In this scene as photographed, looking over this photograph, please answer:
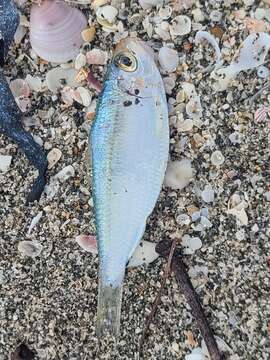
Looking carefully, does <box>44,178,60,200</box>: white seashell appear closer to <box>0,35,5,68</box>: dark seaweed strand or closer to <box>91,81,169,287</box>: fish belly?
<box>91,81,169,287</box>: fish belly

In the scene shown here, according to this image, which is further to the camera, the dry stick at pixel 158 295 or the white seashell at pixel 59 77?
the white seashell at pixel 59 77

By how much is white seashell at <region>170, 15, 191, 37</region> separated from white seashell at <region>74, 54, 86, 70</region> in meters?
0.36

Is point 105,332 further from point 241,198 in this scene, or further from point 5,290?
point 241,198

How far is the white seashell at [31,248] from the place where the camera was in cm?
256

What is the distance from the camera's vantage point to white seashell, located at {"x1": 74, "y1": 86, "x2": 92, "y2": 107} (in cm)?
251

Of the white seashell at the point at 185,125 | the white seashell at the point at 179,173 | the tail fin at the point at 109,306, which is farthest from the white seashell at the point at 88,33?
the tail fin at the point at 109,306

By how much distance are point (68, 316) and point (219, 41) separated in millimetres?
1169

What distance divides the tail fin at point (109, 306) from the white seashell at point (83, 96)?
68cm

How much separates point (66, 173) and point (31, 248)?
12.7 inches

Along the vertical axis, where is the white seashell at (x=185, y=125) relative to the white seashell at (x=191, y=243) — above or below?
above

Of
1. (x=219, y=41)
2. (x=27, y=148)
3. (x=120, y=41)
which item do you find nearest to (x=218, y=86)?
(x=219, y=41)

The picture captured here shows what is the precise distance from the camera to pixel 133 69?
2326mm

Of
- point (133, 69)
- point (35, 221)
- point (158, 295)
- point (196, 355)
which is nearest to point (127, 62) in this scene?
point (133, 69)

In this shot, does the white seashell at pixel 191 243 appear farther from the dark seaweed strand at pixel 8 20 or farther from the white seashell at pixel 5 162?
the dark seaweed strand at pixel 8 20
